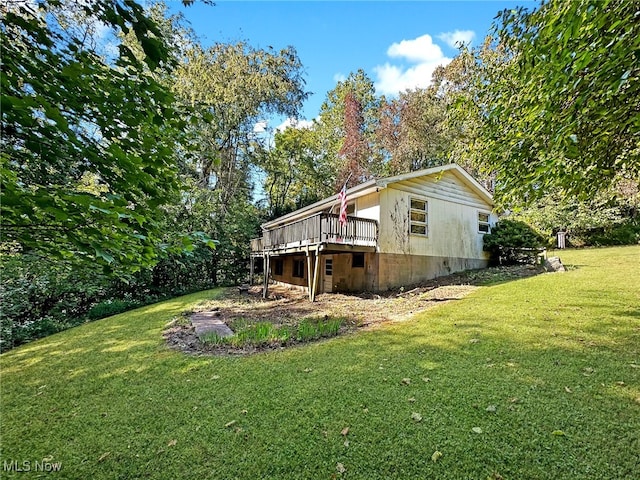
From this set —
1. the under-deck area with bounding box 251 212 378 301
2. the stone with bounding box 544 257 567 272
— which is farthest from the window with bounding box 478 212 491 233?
the under-deck area with bounding box 251 212 378 301

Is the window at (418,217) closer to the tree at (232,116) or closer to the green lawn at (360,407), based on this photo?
the green lawn at (360,407)

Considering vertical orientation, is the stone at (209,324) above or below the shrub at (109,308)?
above

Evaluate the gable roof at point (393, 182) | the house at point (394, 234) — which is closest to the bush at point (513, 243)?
the house at point (394, 234)

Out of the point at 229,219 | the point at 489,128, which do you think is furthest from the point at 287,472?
the point at 229,219

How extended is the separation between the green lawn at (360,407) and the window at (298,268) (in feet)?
36.0

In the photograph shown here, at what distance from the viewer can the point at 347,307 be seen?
9828 mm

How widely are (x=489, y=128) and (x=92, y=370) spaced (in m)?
8.55

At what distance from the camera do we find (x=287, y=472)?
272 cm

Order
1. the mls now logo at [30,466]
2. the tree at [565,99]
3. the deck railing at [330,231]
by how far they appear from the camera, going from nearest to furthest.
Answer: the mls now logo at [30,466], the tree at [565,99], the deck railing at [330,231]

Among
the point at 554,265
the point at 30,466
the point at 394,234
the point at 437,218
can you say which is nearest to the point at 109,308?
the point at 30,466

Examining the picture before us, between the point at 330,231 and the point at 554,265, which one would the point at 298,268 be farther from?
the point at 554,265

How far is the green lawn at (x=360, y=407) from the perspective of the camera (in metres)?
2.79

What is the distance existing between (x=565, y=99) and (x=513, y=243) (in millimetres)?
11884

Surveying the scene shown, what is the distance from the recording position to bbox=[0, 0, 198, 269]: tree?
6.63 feet
